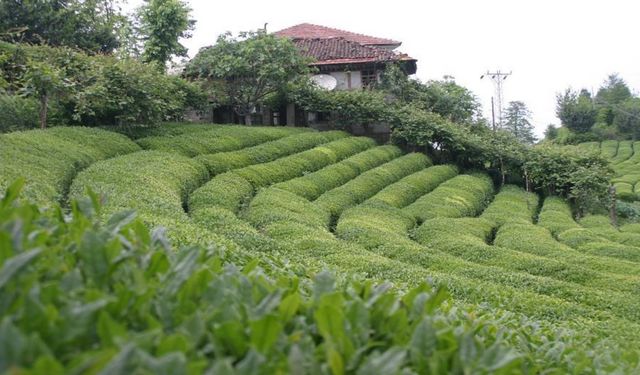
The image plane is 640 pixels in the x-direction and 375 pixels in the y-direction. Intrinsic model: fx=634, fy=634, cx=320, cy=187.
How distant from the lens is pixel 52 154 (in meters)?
12.4

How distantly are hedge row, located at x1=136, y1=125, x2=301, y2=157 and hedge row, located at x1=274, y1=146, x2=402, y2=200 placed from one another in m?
2.74

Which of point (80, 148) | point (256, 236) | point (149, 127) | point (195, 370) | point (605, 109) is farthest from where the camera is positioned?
point (605, 109)

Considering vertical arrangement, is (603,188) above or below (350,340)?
below

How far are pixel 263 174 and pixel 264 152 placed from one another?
2687 millimetres

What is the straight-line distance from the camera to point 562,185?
24.8 meters

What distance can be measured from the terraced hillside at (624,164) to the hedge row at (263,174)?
11392 mm

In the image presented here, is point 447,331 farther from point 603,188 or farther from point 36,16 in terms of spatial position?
point 36,16

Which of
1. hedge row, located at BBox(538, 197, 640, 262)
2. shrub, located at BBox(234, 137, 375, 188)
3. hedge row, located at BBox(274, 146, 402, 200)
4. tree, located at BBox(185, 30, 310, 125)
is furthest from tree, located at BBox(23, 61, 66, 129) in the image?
hedge row, located at BBox(538, 197, 640, 262)

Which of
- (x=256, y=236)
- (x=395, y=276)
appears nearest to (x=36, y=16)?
(x=256, y=236)

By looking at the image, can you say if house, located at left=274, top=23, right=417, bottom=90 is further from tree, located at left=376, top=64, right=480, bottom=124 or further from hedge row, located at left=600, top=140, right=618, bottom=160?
hedge row, located at left=600, top=140, right=618, bottom=160

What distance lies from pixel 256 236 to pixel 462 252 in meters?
4.63

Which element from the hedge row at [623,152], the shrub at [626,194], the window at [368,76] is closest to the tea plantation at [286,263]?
the window at [368,76]

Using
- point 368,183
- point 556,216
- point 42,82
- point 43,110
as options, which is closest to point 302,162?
point 368,183

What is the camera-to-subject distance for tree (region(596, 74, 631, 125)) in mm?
58228
